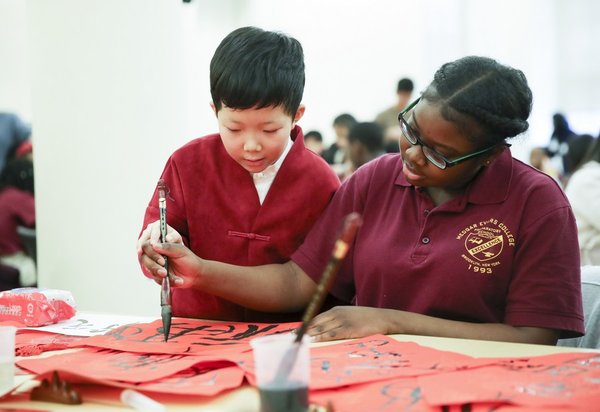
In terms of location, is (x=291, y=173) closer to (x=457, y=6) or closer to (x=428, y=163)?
(x=428, y=163)

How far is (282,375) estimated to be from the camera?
88 cm

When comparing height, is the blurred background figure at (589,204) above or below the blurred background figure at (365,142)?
below

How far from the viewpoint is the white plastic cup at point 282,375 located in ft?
2.87

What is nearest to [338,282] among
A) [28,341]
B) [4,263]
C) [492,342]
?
[492,342]

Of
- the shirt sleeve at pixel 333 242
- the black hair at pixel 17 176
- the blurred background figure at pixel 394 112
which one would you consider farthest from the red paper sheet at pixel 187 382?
the blurred background figure at pixel 394 112

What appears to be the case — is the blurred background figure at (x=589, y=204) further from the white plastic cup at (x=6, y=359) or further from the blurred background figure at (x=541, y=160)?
the blurred background figure at (x=541, y=160)

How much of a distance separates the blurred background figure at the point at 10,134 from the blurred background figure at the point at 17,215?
0.15 m

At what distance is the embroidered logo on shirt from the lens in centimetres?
141

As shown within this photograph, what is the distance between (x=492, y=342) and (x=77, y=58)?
203 centimetres

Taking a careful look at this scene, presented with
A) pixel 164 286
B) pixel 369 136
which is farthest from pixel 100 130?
pixel 369 136

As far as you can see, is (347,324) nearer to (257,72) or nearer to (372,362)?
(372,362)

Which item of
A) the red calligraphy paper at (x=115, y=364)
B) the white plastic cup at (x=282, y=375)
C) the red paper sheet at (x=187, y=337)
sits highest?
the white plastic cup at (x=282, y=375)

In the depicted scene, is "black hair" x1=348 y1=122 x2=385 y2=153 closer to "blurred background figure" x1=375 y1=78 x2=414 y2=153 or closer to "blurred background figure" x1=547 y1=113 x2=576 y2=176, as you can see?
"blurred background figure" x1=375 y1=78 x2=414 y2=153

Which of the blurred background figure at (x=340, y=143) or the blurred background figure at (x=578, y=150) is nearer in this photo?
the blurred background figure at (x=578, y=150)
